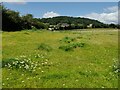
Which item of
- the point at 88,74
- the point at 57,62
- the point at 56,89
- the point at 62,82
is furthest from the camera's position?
the point at 57,62

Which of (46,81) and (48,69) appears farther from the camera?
(48,69)

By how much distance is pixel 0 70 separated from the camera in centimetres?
1453

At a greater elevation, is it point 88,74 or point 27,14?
point 27,14

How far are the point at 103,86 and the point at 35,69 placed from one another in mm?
3849

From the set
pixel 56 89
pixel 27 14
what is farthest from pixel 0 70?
pixel 27 14

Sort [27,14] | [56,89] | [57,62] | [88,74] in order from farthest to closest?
[27,14], [57,62], [88,74], [56,89]

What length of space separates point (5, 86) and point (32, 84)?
1085 millimetres

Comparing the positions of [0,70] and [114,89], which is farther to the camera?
[0,70]

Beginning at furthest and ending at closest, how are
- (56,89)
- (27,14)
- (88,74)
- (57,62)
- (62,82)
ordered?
1. (27,14)
2. (57,62)
3. (88,74)
4. (62,82)
5. (56,89)

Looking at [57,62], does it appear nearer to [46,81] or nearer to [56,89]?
[46,81]

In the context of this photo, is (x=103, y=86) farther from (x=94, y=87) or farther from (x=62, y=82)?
(x=62, y=82)

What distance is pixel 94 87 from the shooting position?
40.4 ft

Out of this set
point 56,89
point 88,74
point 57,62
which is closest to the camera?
point 56,89

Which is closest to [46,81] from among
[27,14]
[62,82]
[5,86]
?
[62,82]
